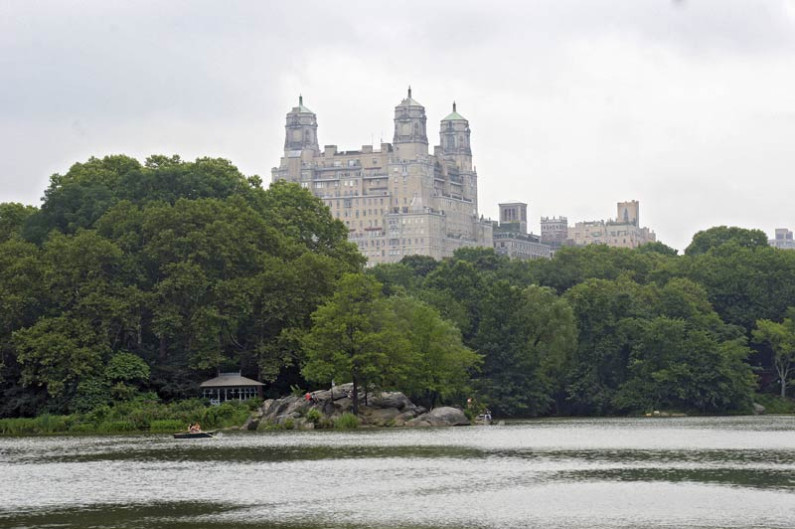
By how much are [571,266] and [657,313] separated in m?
34.6

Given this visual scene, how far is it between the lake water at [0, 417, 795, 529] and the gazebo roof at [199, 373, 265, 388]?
17414mm

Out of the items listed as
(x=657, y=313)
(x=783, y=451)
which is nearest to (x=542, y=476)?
(x=783, y=451)

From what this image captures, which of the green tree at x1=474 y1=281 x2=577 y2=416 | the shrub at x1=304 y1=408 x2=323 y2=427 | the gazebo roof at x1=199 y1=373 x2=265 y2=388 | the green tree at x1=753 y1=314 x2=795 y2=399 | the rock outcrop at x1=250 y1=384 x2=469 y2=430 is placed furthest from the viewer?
the green tree at x1=753 y1=314 x2=795 y2=399

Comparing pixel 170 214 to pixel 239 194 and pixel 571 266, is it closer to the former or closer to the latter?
pixel 239 194

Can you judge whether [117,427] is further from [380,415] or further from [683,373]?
[683,373]

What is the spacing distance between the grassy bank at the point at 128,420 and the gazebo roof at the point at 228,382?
4.96 m

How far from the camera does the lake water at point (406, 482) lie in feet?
135

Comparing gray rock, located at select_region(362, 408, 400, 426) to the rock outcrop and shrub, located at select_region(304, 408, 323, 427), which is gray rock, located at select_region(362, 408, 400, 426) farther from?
shrub, located at select_region(304, 408, 323, 427)

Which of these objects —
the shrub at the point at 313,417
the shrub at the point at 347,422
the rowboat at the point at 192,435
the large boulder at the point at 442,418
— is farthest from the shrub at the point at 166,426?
the large boulder at the point at 442,418

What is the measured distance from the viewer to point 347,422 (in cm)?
9100

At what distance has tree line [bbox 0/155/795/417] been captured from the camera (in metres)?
93.2

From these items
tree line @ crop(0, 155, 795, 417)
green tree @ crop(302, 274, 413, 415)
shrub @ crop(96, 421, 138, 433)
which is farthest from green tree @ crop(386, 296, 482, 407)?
shrub @ crop(96, 421, 138, 433)

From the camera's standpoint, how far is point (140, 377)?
93.2m

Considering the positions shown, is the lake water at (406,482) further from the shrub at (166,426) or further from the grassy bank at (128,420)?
the grassy bank at (128,420)
